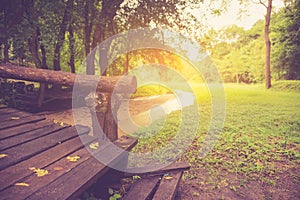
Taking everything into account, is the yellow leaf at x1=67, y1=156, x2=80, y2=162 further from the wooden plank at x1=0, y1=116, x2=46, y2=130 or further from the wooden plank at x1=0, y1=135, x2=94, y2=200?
the wooden plank at x1=0, y1=116, x2=46, y2=130

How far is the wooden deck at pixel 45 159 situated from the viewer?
1.75 metres

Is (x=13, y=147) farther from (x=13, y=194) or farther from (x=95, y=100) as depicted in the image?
(x=95, y=100)

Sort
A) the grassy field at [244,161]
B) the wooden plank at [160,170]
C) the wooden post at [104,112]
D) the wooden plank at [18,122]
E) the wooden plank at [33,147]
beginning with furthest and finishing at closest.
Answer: the grassy field at [244,161] < the wooden post at [104,112] < the wooden plank at [18,122] < the wooden plank at [160,170] < the wooden plank at [33,147]

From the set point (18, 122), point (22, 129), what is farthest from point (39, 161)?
point (18, 122)

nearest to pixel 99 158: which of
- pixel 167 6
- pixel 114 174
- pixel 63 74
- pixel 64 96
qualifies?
pixel 114 174

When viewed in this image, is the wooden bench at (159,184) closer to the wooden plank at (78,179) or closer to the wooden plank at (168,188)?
the wooden plank at (168,188)

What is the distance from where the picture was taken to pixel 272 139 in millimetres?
5895

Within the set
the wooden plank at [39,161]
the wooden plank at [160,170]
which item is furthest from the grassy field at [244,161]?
the wooden plank at [39,161]

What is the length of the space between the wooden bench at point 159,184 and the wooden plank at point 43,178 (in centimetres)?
68

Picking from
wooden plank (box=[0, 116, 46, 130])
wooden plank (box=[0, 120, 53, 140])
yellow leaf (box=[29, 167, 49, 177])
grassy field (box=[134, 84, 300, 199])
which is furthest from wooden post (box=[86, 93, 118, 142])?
grassy field (box=[134, 84, 300, 199])

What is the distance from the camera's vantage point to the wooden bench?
242 centimetres

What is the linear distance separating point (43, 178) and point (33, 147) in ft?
2.38

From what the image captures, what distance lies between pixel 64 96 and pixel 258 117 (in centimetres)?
943

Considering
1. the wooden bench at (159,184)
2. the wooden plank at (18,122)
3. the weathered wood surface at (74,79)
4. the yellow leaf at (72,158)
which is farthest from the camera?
the wooden plank at (18,122)
